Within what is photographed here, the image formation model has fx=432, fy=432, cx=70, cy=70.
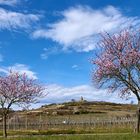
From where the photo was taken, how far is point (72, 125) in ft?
288

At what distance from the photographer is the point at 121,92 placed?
52594mm

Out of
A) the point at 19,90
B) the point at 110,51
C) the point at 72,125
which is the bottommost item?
the point at 72,125

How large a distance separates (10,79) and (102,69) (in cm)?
1795

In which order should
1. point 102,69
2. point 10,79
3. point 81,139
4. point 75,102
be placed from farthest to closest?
point 75,102 → point 10,79 → point 102,69 → point 81,139

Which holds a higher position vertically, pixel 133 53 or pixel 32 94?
pixel 133 53

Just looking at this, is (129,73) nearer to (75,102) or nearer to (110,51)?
(110,51)

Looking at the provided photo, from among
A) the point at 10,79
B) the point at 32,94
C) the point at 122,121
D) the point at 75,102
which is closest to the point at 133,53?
the point at 32,94

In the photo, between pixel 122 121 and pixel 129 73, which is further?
pixel 122 121

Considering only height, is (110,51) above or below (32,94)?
above

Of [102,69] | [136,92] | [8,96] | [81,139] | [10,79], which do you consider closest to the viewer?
[81,139]

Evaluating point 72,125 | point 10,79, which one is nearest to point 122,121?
point 72,125

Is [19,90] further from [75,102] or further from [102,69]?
[75,102]

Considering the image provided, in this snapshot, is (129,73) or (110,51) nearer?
(129,73)

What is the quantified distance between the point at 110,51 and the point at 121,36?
102 inches
